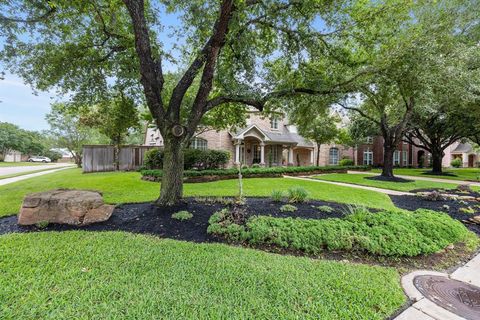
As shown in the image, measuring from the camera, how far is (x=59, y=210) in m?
4.76

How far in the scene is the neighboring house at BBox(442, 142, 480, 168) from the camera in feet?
130

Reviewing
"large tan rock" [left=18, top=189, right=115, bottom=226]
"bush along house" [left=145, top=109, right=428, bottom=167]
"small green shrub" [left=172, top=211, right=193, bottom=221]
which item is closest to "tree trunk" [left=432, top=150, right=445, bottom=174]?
"bush along house" [left=145, top=109, right=428, bottom=167]

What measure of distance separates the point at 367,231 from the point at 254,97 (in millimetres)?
4342

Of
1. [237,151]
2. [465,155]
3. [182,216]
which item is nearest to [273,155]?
[237,151]

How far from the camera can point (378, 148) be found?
29.1 metres

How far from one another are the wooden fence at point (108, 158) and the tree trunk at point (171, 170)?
13.3 metres

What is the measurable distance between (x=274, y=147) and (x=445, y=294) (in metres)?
19.8

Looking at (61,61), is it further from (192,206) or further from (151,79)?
(192,206)

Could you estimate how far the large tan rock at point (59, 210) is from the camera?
4656mm

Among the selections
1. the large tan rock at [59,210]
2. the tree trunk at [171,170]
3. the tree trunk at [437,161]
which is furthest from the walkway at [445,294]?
the tree trunk at [437,161]

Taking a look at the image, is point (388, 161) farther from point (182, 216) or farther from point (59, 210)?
point (59, 210)

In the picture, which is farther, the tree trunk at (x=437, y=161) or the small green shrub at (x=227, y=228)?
the tree trunk at (x=437, y=161)

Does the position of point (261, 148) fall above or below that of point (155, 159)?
above

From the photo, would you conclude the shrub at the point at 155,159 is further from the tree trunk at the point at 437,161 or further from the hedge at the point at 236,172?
the tree trunk at the point at 437,161
